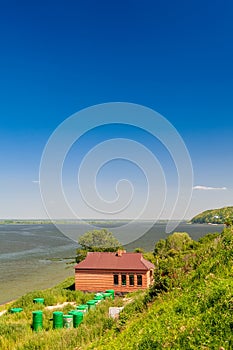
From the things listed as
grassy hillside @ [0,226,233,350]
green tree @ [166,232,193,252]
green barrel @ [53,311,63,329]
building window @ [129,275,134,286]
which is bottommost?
building window @ [129,275,134,286]

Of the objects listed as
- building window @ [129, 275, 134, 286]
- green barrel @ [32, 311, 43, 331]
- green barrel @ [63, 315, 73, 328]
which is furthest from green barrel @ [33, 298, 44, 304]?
green barrel @ [63, 315, 73, 328]

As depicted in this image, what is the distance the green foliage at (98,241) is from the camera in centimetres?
4897

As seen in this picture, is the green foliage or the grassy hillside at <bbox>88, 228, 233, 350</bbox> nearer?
the grassy hillside at <bbox>88, 228, 233, 350</bbox>

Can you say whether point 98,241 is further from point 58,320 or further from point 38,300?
point 58,320

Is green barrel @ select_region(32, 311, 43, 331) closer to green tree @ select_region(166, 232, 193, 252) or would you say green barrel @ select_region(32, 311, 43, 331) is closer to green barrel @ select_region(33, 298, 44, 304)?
green barrel @ select_region(33, 298, 44, 304)

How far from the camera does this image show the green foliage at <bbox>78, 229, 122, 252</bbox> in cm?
4897

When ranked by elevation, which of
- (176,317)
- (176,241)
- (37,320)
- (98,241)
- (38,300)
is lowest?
(38,300)

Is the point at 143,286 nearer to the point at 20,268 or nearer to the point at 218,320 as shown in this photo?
the point at 218,320

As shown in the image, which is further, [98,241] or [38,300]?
[98,241]

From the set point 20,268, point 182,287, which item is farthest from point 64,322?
point 20,268

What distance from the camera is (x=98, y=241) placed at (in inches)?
2057

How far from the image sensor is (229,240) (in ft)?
24.5

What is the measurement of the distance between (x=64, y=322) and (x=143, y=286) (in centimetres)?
1039

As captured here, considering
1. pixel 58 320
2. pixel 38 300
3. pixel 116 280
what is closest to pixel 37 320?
pixel 58 320
